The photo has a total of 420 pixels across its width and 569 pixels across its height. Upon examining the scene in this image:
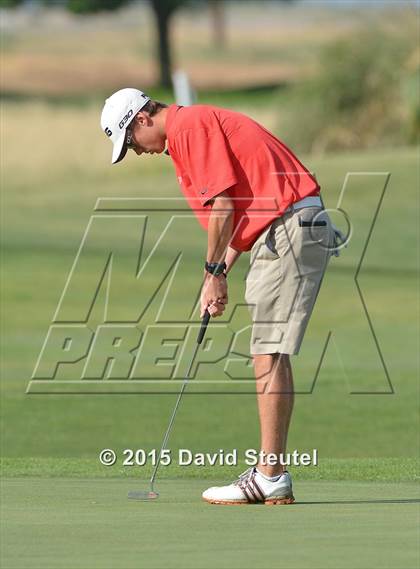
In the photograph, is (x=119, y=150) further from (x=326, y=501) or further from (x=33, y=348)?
(x=33, y=348)

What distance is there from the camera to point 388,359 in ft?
56.2

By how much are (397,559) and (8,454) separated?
629 cm

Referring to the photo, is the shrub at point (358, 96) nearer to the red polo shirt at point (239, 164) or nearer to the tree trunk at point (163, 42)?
the red polo shirt at point (239, 164)

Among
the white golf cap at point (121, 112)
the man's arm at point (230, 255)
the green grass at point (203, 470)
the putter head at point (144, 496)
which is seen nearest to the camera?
the putter head at point (144, 496)

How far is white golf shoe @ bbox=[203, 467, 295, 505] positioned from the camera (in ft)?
22.9

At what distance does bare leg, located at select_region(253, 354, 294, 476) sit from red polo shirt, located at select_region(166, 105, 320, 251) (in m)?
0.55

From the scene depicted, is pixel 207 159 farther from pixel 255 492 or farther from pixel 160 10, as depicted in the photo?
pixel 160 10

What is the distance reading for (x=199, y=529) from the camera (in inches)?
239

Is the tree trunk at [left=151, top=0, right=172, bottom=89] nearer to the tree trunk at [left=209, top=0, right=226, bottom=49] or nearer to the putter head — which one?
the tree trunk at [left=209, top=0, right=226, bottom=49]

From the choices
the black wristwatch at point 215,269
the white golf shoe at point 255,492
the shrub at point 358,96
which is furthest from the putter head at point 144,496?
the shrub at point 358,96

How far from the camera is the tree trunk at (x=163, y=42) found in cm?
8250

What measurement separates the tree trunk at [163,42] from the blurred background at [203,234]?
103mm

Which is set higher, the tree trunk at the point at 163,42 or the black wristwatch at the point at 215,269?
the black wristwatch at the point at 215,269

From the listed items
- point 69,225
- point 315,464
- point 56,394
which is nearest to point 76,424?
point 56,394
